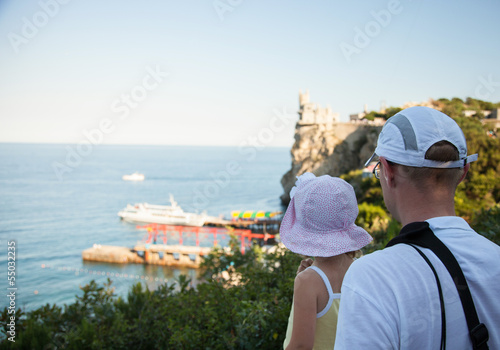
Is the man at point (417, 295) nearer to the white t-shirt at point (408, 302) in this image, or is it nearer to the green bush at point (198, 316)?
the white t-shirt at point (408, 302)

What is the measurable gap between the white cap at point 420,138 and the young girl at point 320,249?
1.89 ft

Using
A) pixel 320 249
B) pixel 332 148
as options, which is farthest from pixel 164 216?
pixel 320 249

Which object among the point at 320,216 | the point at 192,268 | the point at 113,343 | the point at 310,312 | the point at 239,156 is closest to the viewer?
the point at 310,312

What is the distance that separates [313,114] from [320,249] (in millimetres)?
51766

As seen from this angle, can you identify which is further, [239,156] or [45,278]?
[239,156]

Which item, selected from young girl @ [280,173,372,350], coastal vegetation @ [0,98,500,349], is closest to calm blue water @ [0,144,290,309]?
coastal vegetation @ [0,98,500,349]

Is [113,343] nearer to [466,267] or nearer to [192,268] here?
[466,267]

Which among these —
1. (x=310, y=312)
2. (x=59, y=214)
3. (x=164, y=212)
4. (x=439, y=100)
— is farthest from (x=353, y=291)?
(x=439, y=100)

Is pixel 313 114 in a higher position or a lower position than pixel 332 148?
higher

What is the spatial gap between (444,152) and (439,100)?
5939 cm

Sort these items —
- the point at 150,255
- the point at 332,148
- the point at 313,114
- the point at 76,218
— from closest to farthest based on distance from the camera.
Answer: the point at 150,255 → the point at 332,148 → the point at 76,218 → the point at 313,114

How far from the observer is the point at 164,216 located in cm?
4703

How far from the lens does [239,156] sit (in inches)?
7096

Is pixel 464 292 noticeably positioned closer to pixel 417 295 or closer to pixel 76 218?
pixel 417 295
